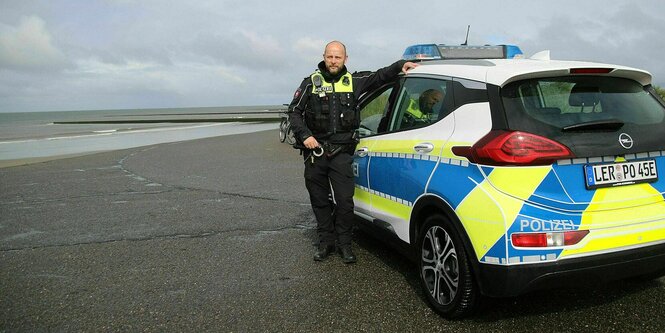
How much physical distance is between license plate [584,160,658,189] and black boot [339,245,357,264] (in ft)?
7.44

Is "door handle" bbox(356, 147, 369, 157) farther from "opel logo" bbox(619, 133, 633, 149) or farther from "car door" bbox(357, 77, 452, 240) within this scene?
"opel logo" bbox(619, 133, 633, 149)

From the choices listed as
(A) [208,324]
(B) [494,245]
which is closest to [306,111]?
(A) [208,324]

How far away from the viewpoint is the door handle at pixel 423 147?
10.5 ft

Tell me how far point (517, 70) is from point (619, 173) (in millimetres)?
782

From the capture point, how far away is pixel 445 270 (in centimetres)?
314

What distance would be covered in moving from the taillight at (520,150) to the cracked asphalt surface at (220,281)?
1003 millimetres

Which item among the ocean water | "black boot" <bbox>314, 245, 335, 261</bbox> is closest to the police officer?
"black boot" <bbox>314, 245, 335, 261</bbox>

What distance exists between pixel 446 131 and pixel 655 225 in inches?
49.1

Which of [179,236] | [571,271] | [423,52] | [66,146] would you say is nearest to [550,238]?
[571,271]

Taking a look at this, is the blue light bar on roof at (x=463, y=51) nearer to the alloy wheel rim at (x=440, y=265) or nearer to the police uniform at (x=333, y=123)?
the police uniform at (x=333, y=123)

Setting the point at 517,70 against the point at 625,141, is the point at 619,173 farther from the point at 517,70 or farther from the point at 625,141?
the point at 517,70

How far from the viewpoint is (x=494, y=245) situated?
104 inches

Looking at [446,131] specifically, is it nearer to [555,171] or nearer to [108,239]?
[555,171]

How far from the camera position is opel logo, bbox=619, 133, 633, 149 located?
2.68 m
